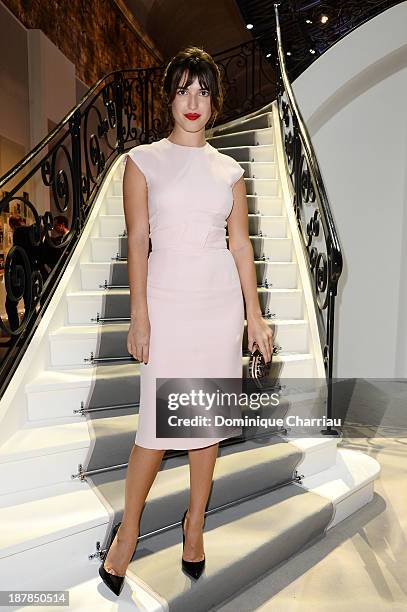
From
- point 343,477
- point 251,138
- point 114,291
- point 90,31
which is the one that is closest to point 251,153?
point 251,138

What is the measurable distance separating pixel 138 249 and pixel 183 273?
17cm

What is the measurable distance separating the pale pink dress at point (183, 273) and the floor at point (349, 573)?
1006 mm

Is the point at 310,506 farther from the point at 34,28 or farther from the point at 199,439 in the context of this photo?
the point at 34,28

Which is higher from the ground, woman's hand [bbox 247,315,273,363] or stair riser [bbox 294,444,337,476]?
woman's hand [bbox 247,315,273,363]

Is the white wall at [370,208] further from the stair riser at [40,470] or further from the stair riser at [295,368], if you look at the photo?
the stair riser at [40,470]

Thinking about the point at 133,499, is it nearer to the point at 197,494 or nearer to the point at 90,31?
the point at 197,494

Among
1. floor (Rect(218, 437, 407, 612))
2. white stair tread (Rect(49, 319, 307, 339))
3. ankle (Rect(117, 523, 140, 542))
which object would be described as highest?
white stair tread (Rect(49, 319, 307, 339))

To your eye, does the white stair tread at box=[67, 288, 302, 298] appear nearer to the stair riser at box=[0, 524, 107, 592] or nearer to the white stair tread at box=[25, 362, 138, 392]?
the white stair tread at box=[25, 362, 138, 392]

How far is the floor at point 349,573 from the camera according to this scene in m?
2.16

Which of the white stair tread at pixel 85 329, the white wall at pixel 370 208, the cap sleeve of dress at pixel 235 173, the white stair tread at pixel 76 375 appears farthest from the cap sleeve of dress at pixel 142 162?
the white wall at pixel 370 208

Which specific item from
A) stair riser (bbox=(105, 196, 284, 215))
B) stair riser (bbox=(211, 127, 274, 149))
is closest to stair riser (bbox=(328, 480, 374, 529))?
stair riser (bbox=(105, 196, 284, 215))

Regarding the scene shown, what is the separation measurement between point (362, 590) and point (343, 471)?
87cm

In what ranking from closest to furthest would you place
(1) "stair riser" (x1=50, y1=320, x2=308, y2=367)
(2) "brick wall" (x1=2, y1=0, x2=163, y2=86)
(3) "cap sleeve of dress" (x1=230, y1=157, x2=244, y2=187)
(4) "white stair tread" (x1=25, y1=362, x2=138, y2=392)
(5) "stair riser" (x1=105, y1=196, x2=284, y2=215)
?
(3) "cap sleeve of dress" (x1=230, y1=157, x2=244, y2=187) → (4) "white stair tread" (x1=25, y1=362, x2=138, y2=392) → (1) "stair riser" (x1=50, y1=320, x2=308, y2=367) → (5) "stair riser" (x1=105, y1=196, x2=284, y2=215) → (2) "brick wall" (x1=2, y1=0, x2=163, y2=86)

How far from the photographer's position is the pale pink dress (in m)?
1.65
